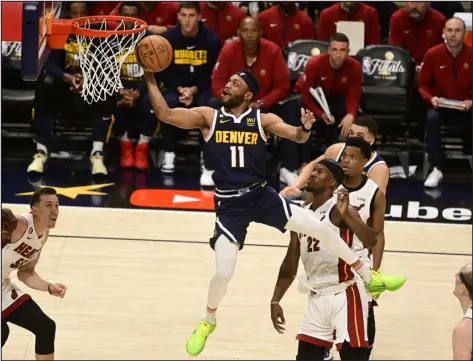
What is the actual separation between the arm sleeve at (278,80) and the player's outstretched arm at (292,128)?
363 cm

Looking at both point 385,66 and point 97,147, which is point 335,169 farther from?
point 97,147

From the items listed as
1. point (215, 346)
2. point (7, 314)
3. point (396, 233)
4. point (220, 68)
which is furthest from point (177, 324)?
point (220, 68)

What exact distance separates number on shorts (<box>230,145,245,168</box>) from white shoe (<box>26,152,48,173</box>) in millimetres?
4556

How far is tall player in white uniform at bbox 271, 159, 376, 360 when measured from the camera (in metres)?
7.23

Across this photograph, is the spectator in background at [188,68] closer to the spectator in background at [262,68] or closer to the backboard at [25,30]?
the spectator in background at [262,68]

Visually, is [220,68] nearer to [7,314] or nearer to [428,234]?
[428,234]

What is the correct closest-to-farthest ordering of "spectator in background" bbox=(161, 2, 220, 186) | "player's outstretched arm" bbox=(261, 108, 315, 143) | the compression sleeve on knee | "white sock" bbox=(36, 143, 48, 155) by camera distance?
the compression sleeve on knee
"player's outstretched arm" bbox=(261, 108, 315, 143)
"spectator in background" bbox=(161, 2, 220, 186)
"white sock" bbox=(36, 143, 48, 155)

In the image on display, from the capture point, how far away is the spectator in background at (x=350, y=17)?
12.0m

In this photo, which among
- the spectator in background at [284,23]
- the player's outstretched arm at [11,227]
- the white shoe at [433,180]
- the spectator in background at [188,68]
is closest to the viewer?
the player's outstretched arm at [11,227]

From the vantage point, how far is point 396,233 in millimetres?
10453

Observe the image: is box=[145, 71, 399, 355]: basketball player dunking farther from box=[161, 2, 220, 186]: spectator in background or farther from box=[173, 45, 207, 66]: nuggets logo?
box=[173, 45, 207, 66]: nuggets logo

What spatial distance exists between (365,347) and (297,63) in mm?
4999

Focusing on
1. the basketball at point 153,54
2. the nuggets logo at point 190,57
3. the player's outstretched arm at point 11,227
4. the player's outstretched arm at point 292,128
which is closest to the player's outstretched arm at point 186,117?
the basketball at point 153,54

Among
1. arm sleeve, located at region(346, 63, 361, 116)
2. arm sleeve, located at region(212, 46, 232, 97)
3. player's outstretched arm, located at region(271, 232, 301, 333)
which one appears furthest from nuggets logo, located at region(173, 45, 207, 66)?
player's outstretched arm, located at region(271, 232, 301, 333)
